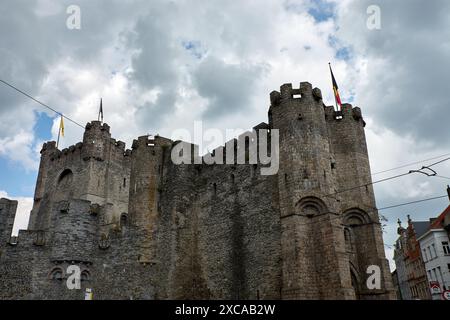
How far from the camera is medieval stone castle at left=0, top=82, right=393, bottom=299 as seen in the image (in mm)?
16297

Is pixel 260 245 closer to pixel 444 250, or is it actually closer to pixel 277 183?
pixel 277 183

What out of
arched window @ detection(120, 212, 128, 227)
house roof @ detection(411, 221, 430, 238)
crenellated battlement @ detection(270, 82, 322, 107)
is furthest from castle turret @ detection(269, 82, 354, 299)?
house roof @ detection(411, 221, 430, 238)

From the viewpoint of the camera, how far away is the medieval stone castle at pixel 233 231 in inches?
642

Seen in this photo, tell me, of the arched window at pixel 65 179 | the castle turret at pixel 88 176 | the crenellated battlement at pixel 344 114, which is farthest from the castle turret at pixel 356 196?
the arched window at pixel 65 179

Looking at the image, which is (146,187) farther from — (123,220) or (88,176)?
(88,176)

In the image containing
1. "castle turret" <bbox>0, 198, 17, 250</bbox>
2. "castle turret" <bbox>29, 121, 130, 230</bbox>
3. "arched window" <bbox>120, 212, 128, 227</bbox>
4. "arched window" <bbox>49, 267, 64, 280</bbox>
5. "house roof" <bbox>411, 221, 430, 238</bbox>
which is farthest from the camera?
"house roof" <bbox>411, 221, 430, 238</bbox>

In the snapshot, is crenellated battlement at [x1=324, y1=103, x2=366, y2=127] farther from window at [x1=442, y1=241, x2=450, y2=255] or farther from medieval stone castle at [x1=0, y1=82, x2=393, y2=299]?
window at [x1=442, y1=241, x2=450, y2=255]

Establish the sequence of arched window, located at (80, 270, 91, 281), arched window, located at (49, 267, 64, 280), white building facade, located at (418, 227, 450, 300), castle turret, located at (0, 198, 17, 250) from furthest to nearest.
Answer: white building facade, located at (418, 227, 450, 300) → arched window, located at (80, 270, 91, 281) → arched window, located at (49, 267, 64, 280) → castle turret, located at (0, 198, 17, 250)

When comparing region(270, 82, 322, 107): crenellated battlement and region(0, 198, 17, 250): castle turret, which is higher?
region(270, 82, 322, 107): crenellated battlement

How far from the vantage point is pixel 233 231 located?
1944 cm

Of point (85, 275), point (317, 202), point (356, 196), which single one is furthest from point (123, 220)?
point (356, 196)

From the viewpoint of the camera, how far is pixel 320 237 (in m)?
16.0

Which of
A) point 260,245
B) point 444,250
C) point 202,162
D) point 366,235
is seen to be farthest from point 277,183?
point 444,250
